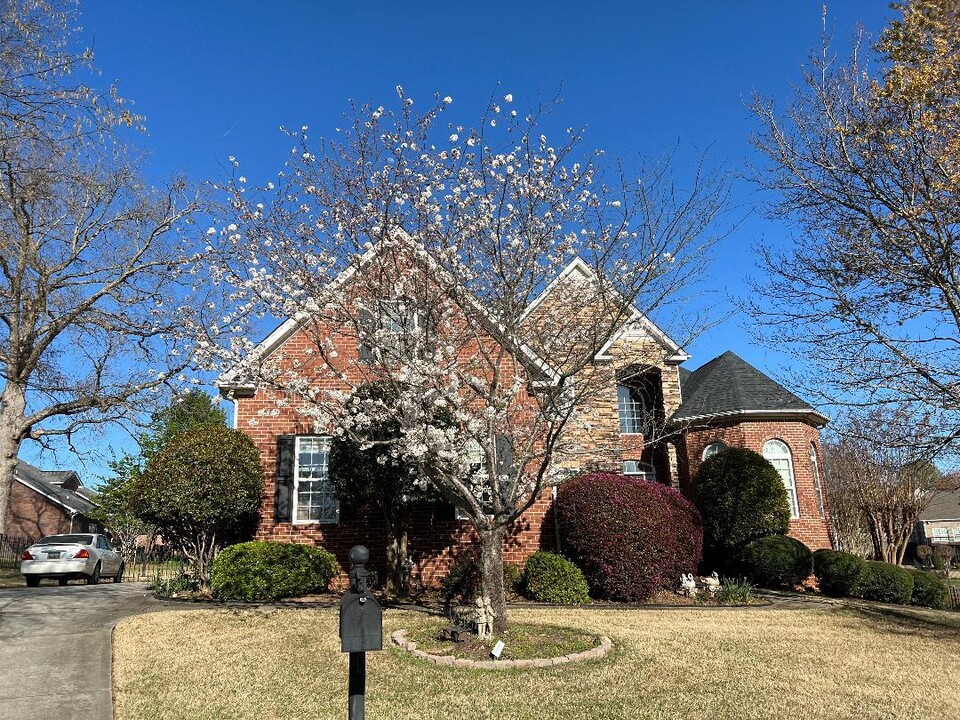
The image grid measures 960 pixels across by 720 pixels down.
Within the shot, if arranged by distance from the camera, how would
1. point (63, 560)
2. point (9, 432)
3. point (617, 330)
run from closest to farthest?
point (617, 330)
point (63, 560)
point (9, 432)

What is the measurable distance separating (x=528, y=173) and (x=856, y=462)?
21.8m

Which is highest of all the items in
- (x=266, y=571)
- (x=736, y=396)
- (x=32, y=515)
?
(x=736, y=396)

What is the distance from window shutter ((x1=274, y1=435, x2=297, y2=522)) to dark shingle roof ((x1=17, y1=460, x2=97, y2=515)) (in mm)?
26519

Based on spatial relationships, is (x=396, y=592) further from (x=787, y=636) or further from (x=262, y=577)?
(x=787, y=636)

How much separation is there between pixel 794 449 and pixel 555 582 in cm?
1024

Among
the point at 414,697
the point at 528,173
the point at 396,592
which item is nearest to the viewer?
the point at 414,697

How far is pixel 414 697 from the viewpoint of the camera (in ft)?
21.4

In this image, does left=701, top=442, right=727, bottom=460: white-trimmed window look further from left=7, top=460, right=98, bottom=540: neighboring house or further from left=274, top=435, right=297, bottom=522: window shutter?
left=7, top=460, right=98, bottom=540: neighboring house

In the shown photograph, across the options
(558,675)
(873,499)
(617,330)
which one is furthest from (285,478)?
(873,499)

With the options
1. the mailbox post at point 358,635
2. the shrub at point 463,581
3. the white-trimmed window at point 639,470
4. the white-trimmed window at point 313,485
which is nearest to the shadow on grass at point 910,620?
the shrub at point 463,581

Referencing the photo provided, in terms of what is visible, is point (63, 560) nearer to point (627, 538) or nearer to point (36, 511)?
point (627, 538)

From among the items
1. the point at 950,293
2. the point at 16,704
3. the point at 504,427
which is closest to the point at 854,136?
the point at 950,293

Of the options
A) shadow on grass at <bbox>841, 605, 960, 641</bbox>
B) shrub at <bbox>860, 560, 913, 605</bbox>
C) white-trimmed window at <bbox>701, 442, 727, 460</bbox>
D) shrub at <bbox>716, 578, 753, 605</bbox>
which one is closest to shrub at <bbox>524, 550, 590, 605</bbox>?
shrub at <bbox>716, 578, 753, 605</bbox>

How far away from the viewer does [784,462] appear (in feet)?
62.2
